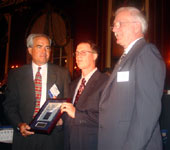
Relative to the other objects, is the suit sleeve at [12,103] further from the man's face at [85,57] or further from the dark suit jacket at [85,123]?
the man's face at [85,57]

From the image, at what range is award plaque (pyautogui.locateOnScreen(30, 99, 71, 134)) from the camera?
1778 mm

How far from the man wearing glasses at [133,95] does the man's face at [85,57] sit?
57cm

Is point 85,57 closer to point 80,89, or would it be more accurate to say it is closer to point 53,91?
point 80,89

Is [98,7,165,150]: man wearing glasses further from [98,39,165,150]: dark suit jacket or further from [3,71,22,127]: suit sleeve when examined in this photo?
[3,71,22,127]: suit sleeve

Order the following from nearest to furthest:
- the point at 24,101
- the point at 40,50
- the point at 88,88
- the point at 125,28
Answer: the point at 125,28 → the point at 88,88 → the point at 24,101 → the point at 40,50

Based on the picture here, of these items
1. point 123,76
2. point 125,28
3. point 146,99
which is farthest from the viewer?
point 125,28

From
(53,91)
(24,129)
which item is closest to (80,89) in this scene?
(53,91)

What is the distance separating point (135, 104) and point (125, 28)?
615 mm

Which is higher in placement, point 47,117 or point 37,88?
point 37,88

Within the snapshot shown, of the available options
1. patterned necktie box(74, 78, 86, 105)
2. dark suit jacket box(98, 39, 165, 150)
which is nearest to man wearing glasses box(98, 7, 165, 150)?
dark suit jacket box(98, 39, 165, 150)

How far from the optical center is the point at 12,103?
2164 mm

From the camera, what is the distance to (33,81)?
2211 millimetres

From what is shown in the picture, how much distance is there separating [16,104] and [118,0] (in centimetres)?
570

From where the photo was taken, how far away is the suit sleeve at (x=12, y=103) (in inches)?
82.4
